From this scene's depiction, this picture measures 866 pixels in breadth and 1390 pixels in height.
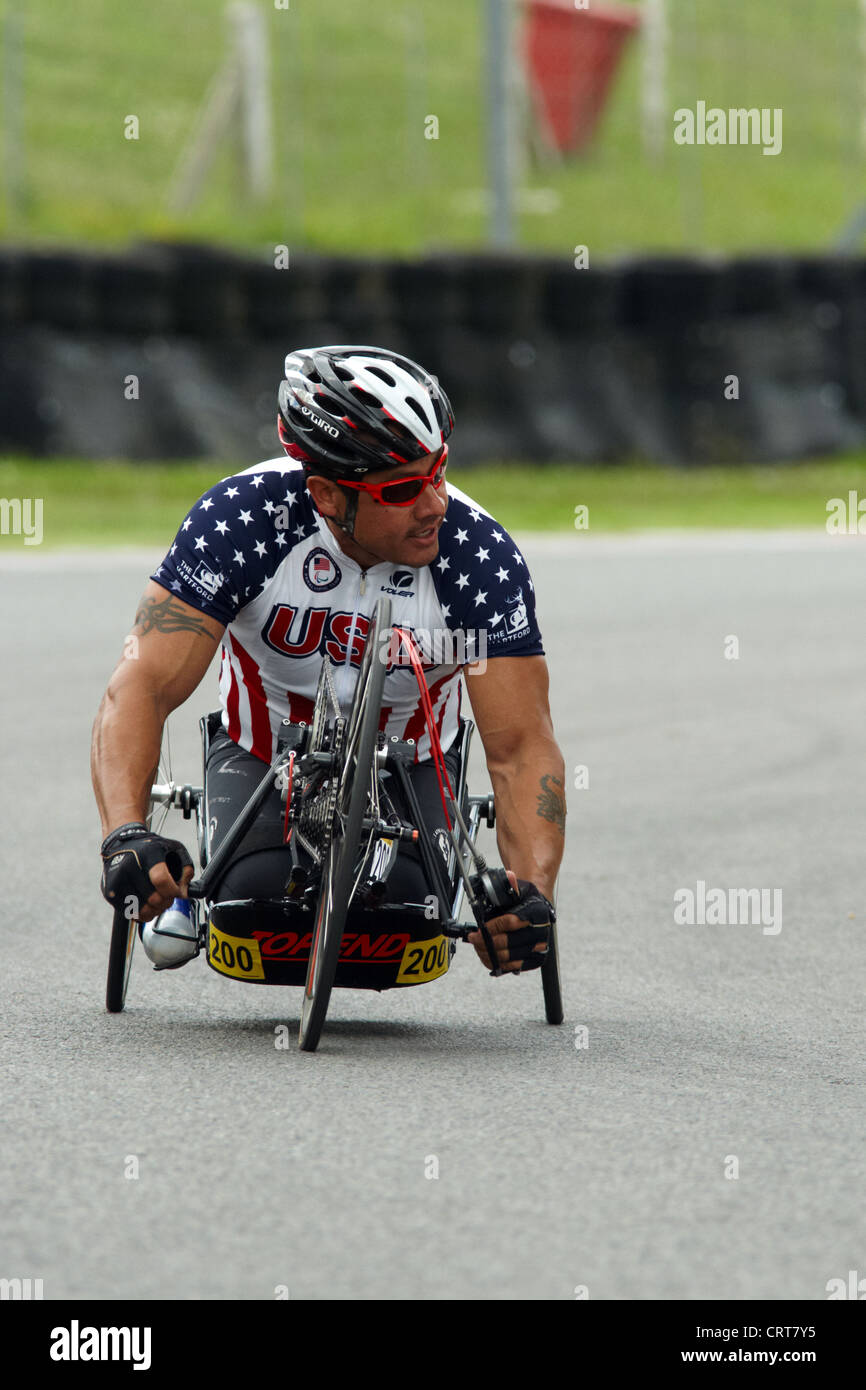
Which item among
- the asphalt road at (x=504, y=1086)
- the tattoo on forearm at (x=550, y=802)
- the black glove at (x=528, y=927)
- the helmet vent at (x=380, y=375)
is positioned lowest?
the asphalt road at (x=504, y=1086)

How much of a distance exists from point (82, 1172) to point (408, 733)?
64.1 inches

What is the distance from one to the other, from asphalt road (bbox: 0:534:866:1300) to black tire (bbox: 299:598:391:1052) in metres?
0.18

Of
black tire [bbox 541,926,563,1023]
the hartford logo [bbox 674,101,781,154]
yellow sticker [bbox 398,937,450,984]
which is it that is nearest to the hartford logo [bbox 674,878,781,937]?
black tire [bbox 541,926,563,1023]

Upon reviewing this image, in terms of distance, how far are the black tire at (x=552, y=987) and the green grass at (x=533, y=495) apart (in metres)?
10.7

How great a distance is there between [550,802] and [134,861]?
1.00 metres

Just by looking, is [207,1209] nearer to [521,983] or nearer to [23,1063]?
[23,1063]

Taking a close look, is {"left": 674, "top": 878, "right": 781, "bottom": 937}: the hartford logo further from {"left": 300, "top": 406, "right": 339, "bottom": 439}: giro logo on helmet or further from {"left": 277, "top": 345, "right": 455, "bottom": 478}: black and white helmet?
{"left": 300, "top": 406, "right": 339, "bottom": 439}: giro logo on helmet

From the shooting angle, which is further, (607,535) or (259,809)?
(607,535)

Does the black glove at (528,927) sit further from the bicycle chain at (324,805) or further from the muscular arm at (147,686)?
the muscular arm at (147,686)

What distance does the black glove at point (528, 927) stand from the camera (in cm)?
468

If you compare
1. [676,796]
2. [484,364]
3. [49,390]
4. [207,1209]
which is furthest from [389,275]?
[207,1209]

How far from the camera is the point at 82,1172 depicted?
392 centimetres

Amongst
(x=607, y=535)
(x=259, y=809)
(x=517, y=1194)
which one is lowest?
(x=517, y=1194)
